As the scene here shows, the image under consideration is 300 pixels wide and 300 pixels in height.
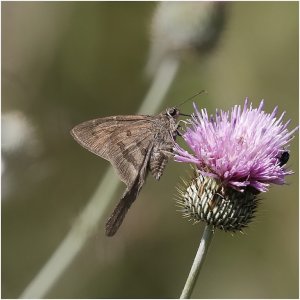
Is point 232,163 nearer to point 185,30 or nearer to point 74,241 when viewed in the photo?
point 74,241

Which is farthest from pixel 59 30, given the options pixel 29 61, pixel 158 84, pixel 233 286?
pixel 233 286

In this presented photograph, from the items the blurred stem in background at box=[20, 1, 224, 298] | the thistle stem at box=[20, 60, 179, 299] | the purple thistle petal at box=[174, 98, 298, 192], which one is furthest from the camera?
the blurred stem in background at box=[20, 1, 224, 298]

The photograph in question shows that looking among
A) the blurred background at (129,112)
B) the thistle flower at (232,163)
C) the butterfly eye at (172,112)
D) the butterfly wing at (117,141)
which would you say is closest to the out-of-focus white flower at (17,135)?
the blurred background at (129,112)

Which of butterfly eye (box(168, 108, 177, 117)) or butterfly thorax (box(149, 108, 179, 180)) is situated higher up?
butterfly eye (box(168, 108, 177, 117))

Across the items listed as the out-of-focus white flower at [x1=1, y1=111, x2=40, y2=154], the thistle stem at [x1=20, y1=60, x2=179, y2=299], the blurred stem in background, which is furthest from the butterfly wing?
the out-of-focus white flower at [x1=1, y1=111, x2=40, y2=154]

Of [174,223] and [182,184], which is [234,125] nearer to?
[182,184]

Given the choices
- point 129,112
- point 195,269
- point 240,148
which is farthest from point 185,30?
point 195,269

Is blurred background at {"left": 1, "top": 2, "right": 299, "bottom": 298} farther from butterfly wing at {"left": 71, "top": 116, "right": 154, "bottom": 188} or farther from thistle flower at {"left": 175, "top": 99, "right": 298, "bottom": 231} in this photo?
thistle flower at {"left": 175, "top": 99, "right": 298, "bottom": 231}
